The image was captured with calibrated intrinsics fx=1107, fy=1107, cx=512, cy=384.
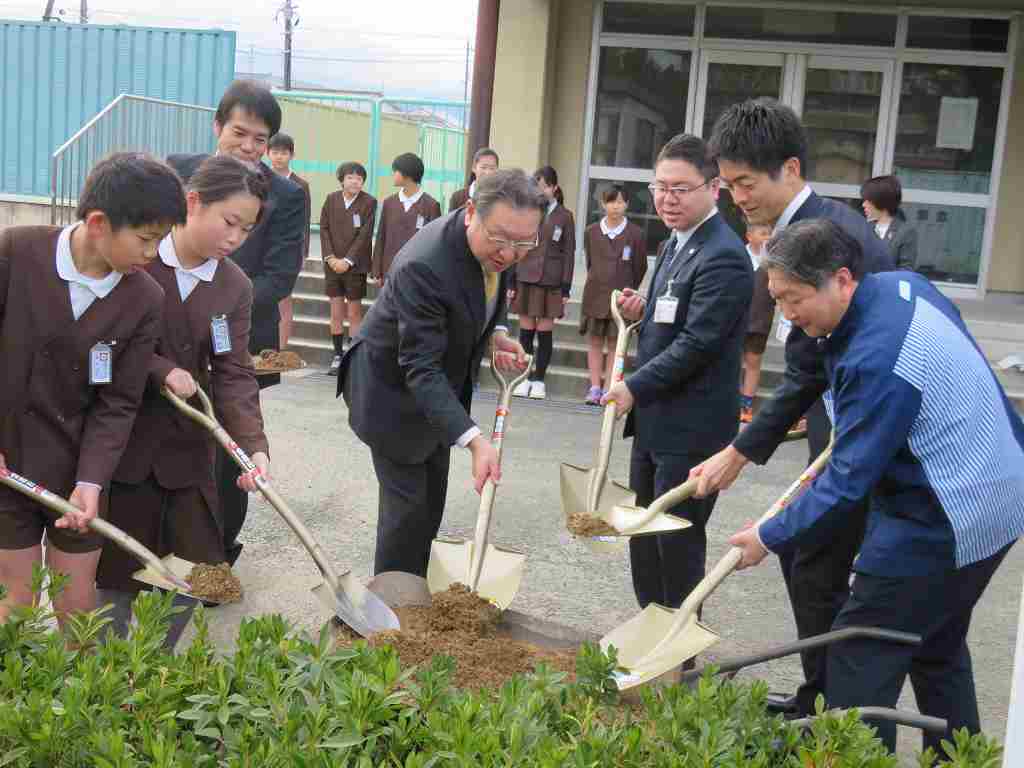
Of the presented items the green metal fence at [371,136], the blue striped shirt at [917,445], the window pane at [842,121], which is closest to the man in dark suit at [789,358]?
the blue striped shirt at [917,445]

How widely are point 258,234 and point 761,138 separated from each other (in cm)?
222

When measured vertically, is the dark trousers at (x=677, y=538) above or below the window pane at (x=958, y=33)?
below

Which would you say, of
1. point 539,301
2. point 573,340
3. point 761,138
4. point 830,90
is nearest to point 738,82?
point 830,90

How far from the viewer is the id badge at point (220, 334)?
3369 millimetres

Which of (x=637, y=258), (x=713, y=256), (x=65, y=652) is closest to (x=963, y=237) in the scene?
(x=637, y=258)

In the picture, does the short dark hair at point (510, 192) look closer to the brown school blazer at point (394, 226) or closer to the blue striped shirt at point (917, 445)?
the blue striped shirt at point (917, 445)

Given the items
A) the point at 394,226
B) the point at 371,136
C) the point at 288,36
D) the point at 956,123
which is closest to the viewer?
the point at 394,226

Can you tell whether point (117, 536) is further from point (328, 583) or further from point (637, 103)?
point (637, 103)

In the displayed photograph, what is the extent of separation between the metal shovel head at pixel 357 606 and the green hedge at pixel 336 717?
81 cm

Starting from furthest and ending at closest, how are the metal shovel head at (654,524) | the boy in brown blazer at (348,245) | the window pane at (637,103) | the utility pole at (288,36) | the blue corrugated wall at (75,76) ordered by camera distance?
1. the utility pole at (288,36)
2. the blue corrugated wall at (75,76)
3. the window pane at (637,103)
4. the boy in brown blazer at (348,245)
5. the metal shovel head at (654,524)

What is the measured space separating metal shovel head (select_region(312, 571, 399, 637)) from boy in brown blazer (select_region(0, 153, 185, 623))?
2.14ft

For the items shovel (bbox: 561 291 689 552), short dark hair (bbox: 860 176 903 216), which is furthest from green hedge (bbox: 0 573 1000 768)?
short dark hair (bbox: 860 176 903 216)

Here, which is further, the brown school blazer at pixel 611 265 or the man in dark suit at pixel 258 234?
the brown school blazer at pixel 611 265

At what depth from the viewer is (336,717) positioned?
196 centimetres
